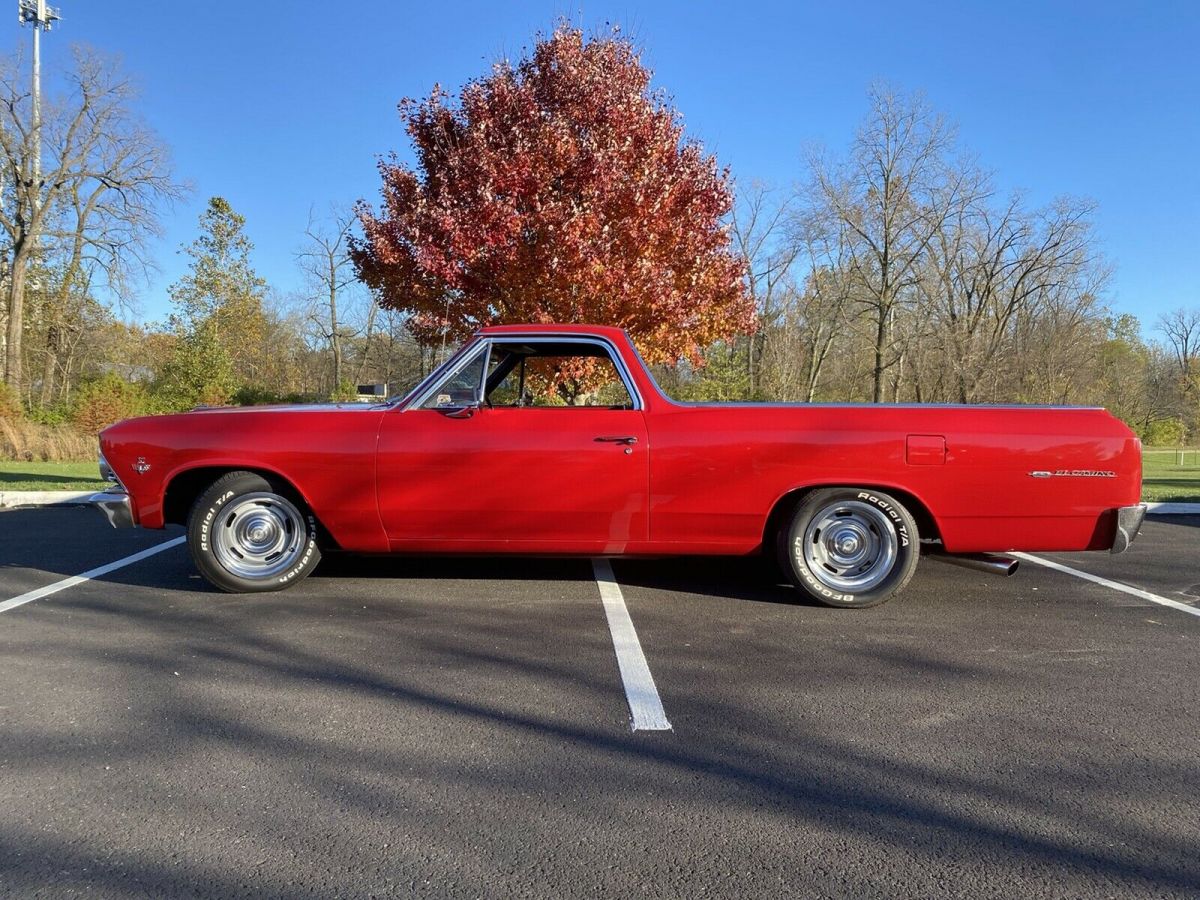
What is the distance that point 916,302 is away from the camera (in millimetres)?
32656

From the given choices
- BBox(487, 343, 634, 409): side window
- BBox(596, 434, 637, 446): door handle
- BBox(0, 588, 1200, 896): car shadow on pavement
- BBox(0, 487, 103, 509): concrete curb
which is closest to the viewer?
BBox(0, 588, 1200, 896): car shadow on pavement

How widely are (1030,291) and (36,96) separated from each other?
139 ft

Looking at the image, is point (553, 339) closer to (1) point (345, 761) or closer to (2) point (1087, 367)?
(1) point (345, 761)

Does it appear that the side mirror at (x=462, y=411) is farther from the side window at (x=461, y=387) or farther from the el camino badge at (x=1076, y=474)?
the el camino badge at (x=1076, y=474)

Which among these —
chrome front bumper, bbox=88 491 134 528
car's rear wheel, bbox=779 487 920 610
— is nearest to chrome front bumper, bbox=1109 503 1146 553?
car's rear wheel, bbox=779 487 920 610

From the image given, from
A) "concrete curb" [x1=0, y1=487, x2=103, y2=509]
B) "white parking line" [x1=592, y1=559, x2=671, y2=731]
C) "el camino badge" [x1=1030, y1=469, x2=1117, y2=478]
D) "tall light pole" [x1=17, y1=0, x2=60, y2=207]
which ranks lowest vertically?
"white parking line" [x1=592, y1=559, x2=671, y2=731]

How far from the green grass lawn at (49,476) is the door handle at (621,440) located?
8880mm

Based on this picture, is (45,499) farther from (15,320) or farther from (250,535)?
(15,320)

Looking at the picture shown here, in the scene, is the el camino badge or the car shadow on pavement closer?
the car shadow on pavement

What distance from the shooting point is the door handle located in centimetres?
466

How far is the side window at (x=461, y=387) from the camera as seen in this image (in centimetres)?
480

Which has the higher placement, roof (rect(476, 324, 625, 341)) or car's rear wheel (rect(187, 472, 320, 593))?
roof (rect(476, 324, 625, 341))

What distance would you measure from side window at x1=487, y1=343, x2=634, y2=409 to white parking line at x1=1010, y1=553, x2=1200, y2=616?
3666mm

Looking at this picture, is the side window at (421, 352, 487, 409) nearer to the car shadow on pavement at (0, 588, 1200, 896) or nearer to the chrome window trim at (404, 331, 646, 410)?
the chrome window trim at (404, 331, 646, 410)
